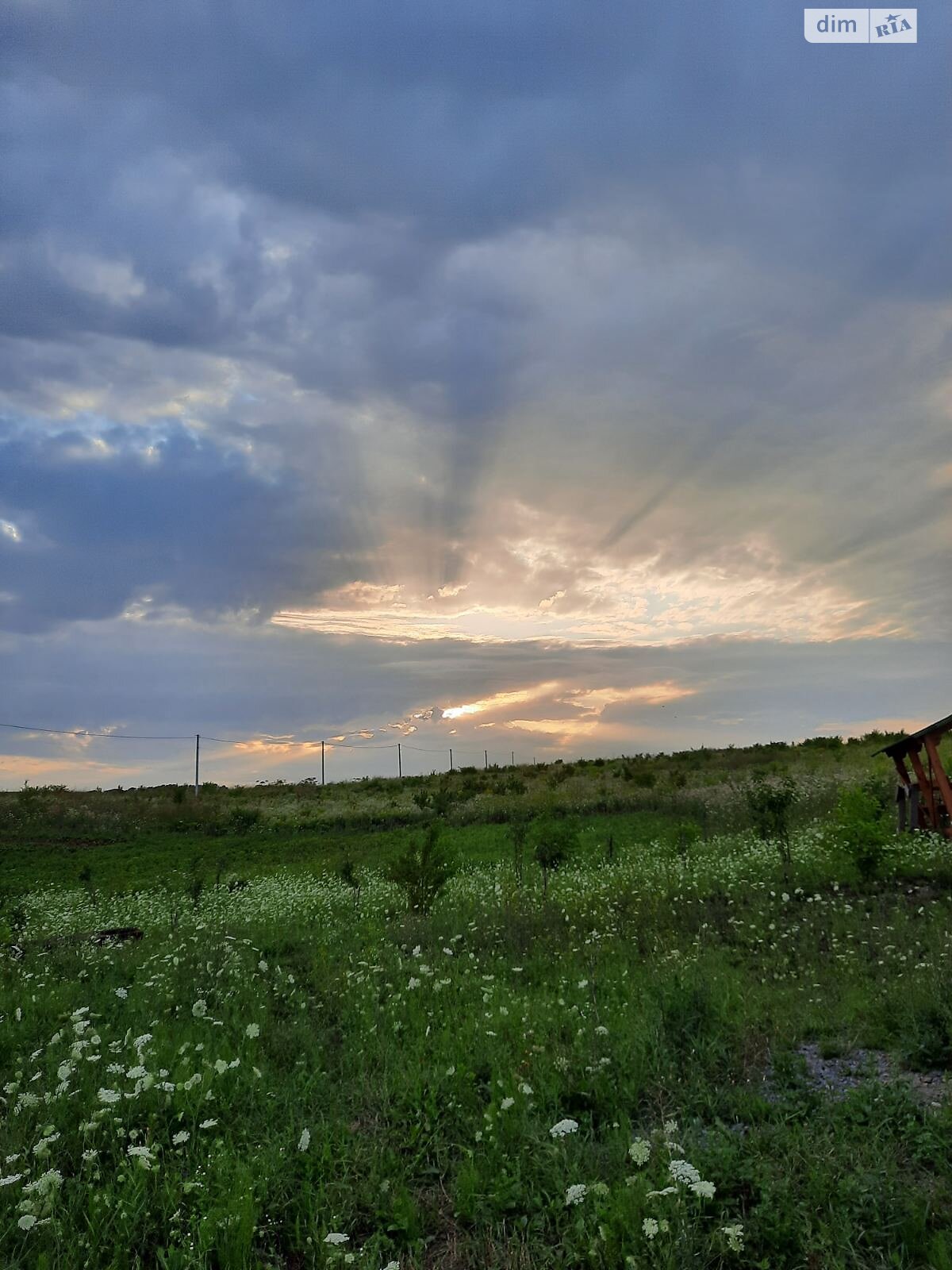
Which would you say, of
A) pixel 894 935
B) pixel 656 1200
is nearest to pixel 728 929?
pixel 894 935

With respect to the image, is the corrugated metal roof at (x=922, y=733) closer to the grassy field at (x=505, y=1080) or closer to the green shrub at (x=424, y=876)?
the grassy field at (x=505, y=1080)

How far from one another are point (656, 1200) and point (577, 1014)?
11.0 ft

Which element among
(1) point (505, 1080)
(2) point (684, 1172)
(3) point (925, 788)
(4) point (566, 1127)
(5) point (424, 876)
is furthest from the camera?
(3) point (925, 788)

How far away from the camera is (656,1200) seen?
4.54 metres

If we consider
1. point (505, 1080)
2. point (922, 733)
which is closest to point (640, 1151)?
point (505, 1080)

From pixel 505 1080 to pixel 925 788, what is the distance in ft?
52.6

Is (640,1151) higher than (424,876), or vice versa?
(424,876)

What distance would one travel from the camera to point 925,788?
1850cm

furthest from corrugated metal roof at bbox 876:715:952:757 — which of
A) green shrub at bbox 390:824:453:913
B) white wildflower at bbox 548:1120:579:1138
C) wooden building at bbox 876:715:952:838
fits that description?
white wildflower at bbox 548:1120:579:1138

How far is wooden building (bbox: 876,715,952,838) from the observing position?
17.0m

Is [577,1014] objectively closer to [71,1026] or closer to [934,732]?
[71,1026]

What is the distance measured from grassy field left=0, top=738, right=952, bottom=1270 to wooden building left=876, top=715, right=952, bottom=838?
2.10 m

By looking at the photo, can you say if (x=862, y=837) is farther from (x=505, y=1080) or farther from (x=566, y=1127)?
(x=566, y=1127)

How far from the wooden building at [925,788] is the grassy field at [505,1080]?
82.6 inches
